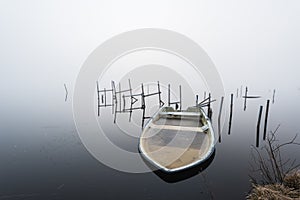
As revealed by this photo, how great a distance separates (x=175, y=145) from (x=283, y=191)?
160 inches

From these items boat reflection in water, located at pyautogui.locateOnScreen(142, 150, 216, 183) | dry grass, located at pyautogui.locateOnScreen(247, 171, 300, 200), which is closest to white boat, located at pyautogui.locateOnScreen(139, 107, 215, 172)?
boat reflection in water, located at pyautogui.locateOnScreen(142, 150, 216, 183)

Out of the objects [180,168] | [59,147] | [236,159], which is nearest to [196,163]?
[180,168]

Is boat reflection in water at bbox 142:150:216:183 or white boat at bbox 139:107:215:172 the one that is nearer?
boat reflection in water at bbox 142:150:216:183

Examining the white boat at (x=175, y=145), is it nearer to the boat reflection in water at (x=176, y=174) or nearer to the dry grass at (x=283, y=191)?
the boat reflection in water at (x=176, y=174)

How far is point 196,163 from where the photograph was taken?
5.71 metres

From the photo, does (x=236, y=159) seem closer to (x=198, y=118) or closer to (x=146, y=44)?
(x=198, y=118)

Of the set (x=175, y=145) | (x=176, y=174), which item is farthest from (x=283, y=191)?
(x=175, y=145)

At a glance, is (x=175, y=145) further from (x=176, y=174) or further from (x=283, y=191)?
(x=283, y=191)

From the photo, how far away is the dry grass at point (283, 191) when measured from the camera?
11.0ft

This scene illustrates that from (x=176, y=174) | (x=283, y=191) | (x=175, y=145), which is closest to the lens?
(x=283, y=191)

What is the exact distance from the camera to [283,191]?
12.1 feet

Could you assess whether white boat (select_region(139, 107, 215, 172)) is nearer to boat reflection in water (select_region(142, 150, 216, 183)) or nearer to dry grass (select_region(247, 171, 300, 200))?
boat reflection in water (select_region(142, 150, 216, 183))

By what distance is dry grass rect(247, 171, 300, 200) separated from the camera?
3358mm

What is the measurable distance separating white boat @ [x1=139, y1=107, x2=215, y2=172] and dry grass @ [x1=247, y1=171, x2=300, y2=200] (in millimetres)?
2155
